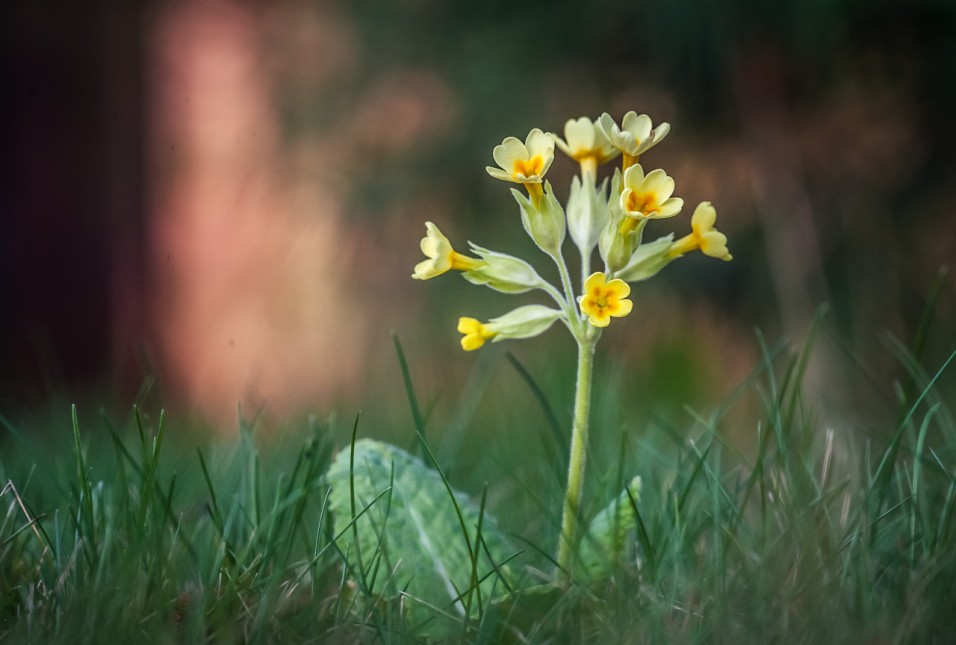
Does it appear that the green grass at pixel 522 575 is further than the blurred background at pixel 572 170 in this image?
No

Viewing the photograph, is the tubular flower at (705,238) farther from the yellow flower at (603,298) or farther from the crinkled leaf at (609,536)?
the crinkled leaf at (609,536)

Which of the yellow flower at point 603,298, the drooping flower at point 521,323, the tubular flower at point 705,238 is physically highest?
the tubular flower at point 705,238

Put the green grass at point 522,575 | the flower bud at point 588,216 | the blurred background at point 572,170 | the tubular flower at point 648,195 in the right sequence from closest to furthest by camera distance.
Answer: the green grass at point 522,575, the tubular flower at point 648,195, the flower bud at point 588,216, the blurred background at point 572,170

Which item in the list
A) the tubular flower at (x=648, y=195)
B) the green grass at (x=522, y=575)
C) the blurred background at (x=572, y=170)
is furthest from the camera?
the blurred background at (x=572, y=170)

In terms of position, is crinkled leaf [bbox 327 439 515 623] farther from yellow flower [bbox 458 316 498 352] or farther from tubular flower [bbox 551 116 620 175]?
tubular flower [bbox 551 116 620 175]

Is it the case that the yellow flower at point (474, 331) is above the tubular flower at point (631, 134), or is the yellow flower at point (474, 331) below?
below

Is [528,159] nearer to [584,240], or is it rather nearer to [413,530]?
[584,240]


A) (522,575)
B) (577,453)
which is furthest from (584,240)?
(522,575)

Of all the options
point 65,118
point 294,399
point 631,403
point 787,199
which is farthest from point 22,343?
point 787,199

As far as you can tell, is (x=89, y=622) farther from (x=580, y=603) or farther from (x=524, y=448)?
(x=524, y=448)

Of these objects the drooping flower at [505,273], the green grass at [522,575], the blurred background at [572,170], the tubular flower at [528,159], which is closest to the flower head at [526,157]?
the tubular flower at [528,159]
